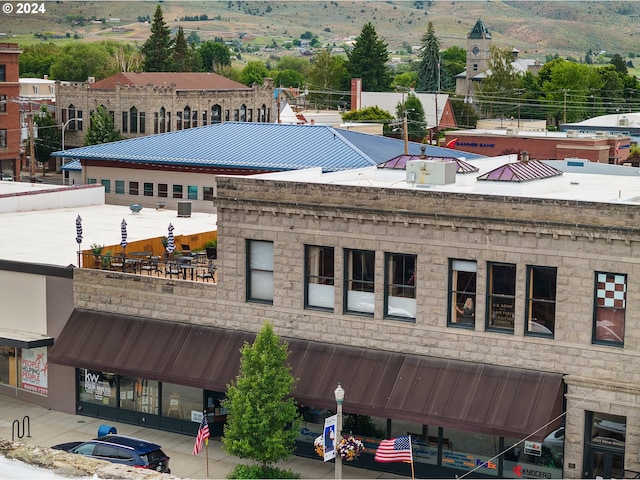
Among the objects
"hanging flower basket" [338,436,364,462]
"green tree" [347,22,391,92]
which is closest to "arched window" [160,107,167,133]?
"green tree" [347,22,391,92]

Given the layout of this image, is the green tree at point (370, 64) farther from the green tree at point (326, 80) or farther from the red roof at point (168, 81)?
the red roof at point (168, 81)

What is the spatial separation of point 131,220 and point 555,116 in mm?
109621

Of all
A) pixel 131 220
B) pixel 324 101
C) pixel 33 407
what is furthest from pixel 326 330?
Answer: pixel 324 101

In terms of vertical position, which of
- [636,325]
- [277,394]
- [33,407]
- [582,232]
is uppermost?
[582,232]

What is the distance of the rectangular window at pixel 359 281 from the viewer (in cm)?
3195

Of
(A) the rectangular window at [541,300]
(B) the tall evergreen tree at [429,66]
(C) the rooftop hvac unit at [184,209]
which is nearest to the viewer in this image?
(A) the rectangular window at [541,300]

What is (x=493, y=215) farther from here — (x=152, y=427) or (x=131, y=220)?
(x=131, y=220)

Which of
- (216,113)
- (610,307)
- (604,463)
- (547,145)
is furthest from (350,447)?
(216,113)

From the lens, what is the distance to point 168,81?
360ft

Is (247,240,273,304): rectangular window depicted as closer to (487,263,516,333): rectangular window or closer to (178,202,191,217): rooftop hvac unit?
(487,263,516,333): rectangular window

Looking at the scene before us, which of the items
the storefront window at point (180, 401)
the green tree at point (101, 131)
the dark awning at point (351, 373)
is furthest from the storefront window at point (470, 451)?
the green tree at point (101, 131)

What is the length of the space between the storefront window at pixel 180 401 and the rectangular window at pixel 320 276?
4575 mm

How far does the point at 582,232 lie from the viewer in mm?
28609

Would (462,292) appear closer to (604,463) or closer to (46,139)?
(604,463)
